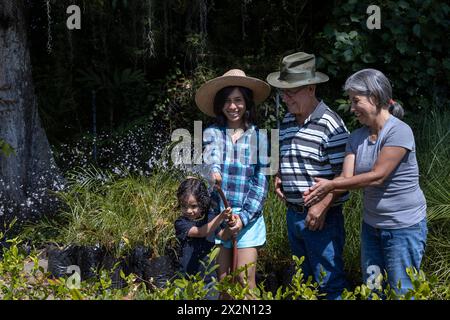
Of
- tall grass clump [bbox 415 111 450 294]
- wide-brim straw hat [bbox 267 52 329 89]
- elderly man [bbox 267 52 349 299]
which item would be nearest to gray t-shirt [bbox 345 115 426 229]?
elderly man [bbox 267 52 349 299]

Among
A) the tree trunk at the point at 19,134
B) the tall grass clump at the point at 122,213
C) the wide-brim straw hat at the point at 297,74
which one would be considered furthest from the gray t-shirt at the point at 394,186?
the tree trunk at the point at 19,134

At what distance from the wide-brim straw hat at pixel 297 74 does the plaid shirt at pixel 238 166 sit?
345mm

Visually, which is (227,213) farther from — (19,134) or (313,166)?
(19,134)

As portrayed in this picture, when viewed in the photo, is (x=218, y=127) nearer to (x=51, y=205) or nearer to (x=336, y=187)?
(x=336, y=187)

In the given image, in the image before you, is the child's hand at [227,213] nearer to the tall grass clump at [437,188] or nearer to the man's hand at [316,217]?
the man's hand at [316,217]

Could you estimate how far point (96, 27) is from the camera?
7.84 metres

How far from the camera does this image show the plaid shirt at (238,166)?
377 cm

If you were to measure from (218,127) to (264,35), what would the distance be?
422 centimetres

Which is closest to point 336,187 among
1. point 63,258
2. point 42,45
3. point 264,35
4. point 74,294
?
point 74,294

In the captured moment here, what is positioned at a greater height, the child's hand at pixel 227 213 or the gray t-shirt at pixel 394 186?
the gray t-shirt at pixel 394 186

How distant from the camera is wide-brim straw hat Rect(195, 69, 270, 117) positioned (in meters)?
3.87

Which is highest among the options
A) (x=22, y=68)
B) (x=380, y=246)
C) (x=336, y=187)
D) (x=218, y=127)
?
(x=22, y=68)

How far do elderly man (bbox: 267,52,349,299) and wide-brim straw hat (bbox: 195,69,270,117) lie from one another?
0.79 feet

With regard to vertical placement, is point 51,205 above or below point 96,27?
below
